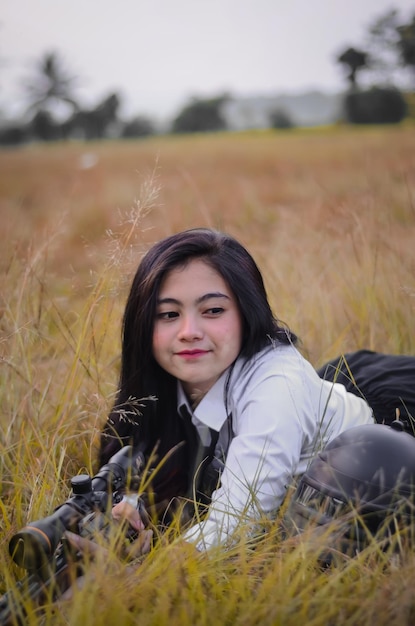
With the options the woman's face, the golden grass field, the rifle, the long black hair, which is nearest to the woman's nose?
the woman's face

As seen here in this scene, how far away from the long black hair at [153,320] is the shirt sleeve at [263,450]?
24 centimetres

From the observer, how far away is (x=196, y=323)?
2.06 metres

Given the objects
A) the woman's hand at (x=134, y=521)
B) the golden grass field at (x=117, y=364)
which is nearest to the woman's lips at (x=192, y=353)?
the golden grass field at (x=117, y=364)

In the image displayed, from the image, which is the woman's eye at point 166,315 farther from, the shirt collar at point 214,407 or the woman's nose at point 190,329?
the shirt collar at point 214,407

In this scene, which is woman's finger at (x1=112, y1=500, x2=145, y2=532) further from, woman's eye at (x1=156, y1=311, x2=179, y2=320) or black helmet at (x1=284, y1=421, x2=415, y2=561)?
woman's eye at (x1=156, y1=311, x2=179, y2=320)

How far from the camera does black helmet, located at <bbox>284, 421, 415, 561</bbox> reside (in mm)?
1589

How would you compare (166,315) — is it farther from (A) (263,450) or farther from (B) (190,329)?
(A) (263,450)

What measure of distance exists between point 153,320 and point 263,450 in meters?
0.59

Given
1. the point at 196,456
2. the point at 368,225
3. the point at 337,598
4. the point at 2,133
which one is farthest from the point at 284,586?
the point at 2,133

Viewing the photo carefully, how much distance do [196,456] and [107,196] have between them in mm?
9865

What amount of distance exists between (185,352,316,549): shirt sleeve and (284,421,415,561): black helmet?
0.14 metres

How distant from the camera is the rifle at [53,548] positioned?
1403 millimetres

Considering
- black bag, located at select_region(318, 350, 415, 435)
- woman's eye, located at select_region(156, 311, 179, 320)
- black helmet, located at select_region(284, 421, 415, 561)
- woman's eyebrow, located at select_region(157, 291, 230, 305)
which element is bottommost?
black bag, located at select_region(318, 350, 415, 435)

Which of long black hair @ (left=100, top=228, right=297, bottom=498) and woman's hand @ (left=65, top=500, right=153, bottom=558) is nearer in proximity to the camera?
woman's hand @ (left=65, top=500, right=153, bottom=558)
